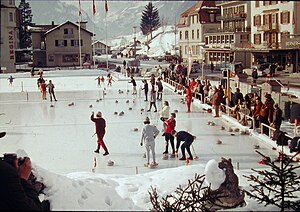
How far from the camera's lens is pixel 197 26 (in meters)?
45.9

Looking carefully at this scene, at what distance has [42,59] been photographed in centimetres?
4688

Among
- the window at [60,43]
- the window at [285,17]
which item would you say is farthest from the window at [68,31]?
the window at [285,17]

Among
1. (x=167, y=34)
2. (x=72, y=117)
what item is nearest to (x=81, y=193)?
(x=72, y=117)

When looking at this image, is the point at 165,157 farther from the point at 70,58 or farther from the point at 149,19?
the point at 149,19

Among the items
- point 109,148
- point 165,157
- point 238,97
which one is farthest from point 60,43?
point 165,157

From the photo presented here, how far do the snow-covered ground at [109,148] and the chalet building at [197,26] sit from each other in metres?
22.2

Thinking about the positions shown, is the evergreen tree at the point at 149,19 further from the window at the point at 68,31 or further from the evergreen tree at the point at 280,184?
the evergreen tree at the point at 280,184

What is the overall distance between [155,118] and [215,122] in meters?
1.91

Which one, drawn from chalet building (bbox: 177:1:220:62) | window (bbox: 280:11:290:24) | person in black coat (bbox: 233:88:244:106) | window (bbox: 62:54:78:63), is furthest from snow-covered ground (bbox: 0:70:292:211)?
window (bbox: 62:54:78:63)

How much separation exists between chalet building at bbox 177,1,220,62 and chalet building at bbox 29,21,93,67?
9937 millimetres

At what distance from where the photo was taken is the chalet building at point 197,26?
41.7 meters

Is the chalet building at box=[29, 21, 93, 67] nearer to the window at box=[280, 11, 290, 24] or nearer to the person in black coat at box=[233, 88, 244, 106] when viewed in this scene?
the person in black coat at box=[233, 88, 244, 106]

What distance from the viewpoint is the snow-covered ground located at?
13.2ft

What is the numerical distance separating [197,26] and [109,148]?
37.1m
